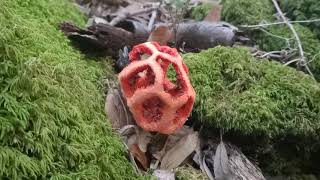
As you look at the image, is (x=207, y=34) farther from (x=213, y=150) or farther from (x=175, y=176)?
(x=175, y=176)

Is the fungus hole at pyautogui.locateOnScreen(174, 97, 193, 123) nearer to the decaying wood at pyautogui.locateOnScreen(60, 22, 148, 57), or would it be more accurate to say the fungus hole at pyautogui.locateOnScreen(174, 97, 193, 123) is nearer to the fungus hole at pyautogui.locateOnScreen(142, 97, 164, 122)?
the fungus hole at pyautogui.locateOnScreen(142, 97, 164, 122)

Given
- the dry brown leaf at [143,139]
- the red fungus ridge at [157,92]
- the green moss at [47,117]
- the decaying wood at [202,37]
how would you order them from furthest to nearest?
the decaying wood at [202,37], the dry brown leaf at [143,139], the red fungus ridge at [157,92], the green moss at [47,117]

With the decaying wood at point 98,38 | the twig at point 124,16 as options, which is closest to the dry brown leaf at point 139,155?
the decaying wood at point 98,38

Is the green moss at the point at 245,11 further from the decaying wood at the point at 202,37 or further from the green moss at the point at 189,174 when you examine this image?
the green moss at the point at 189,174

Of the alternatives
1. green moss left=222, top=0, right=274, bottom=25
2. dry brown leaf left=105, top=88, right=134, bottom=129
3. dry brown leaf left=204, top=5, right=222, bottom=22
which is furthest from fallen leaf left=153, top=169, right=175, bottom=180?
green moss left=222, top=0, right=274, bottom=25

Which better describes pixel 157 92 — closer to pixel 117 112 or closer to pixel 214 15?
pixel 117 112

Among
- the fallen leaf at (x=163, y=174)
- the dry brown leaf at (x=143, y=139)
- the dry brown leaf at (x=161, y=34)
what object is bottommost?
the fallen leaf at (x=163, y=174)
